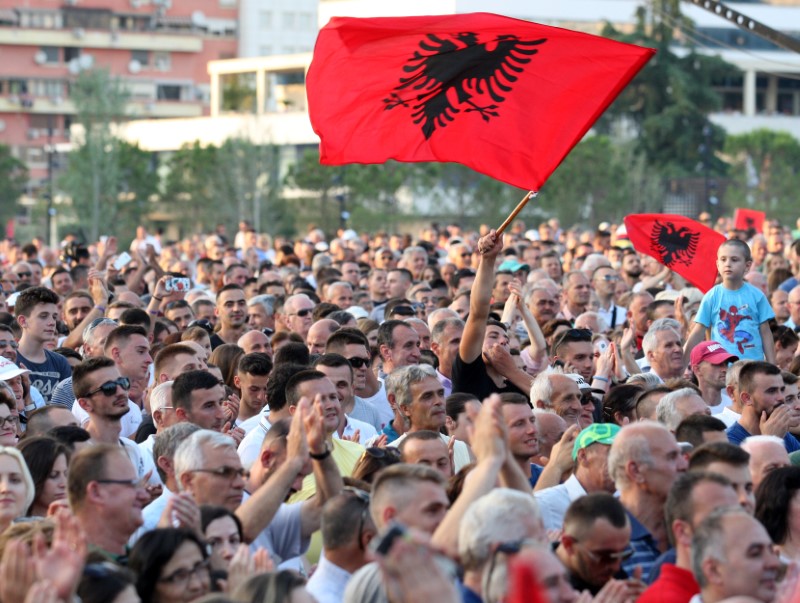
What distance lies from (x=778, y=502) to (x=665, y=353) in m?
4.72

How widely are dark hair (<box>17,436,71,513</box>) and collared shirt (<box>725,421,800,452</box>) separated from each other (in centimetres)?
417

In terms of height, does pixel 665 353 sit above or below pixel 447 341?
below

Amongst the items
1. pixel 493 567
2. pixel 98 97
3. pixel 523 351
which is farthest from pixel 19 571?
pixel 98 97

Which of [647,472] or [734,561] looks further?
[647,472]

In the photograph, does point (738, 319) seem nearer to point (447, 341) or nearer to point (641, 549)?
point (447, 341)

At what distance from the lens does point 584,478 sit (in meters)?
7.91

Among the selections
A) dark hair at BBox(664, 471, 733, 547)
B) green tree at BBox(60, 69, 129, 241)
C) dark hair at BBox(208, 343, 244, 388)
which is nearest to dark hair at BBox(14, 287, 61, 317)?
dark hair at BBox(208, 343, 244, 388)

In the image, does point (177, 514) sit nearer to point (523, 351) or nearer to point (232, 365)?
point (232, 365)

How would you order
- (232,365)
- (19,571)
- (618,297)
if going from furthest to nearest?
(618,297), (232,365), (19,571)

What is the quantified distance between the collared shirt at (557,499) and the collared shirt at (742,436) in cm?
218

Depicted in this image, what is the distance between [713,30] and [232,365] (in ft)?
241

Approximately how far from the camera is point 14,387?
33.1 ft

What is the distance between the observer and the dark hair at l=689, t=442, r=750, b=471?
6.99 m

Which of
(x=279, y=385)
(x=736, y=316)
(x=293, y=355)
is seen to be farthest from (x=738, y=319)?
(x=279, y=385)
